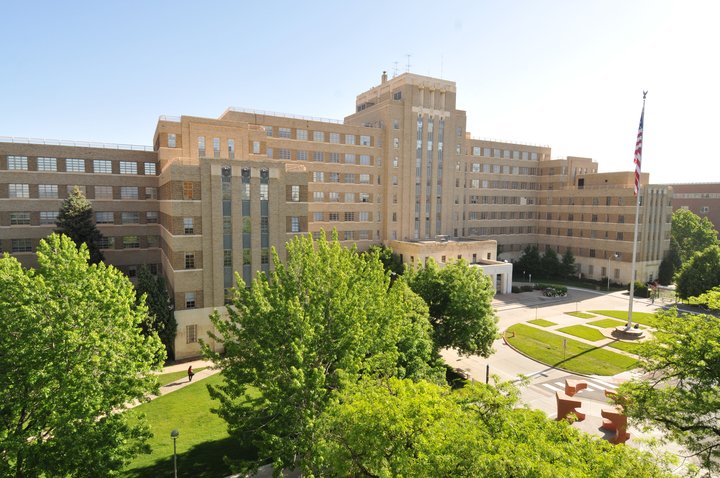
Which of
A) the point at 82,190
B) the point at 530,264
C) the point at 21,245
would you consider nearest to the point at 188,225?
the point at 82,190

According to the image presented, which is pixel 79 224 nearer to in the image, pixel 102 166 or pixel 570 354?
pixel 102 166

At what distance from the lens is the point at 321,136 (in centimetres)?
7000

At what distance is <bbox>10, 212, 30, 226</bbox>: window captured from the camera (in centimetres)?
5316

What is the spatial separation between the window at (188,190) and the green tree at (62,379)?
22082 millimetres

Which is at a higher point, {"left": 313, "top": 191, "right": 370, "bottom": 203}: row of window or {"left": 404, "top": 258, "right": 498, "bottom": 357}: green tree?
{"left": 313, "top": 191, "right": 370, "bottom": 203}: row of window

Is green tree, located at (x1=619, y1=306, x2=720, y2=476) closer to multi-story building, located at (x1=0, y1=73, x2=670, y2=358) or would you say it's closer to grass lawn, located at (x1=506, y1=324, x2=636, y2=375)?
grass lawn, located at (x1=506, y1=324, x2=636, y2=375)

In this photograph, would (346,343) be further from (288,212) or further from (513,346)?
(513,346)

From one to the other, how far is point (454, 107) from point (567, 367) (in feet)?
176

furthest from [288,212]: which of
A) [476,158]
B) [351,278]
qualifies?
[476,158]

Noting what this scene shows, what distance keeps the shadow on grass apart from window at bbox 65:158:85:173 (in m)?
44.7

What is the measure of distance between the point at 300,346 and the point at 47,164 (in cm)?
5225

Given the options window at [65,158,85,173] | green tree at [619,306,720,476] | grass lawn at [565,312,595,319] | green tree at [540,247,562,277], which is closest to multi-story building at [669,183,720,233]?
green tree at [540,247,562,277]

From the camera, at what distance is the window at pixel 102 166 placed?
5678cm

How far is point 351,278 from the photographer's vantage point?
25672 mm
